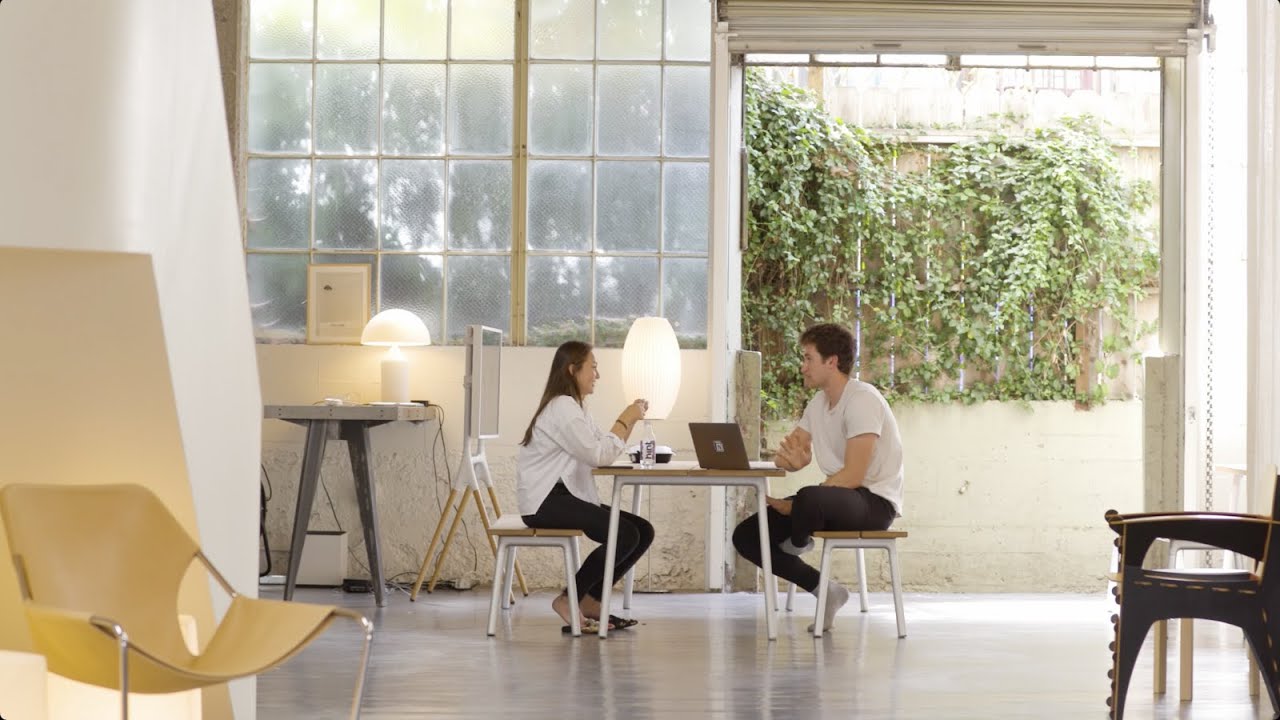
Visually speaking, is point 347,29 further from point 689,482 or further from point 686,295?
point 689,482

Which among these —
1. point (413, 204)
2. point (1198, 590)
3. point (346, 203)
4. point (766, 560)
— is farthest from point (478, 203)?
point (1198, 590)

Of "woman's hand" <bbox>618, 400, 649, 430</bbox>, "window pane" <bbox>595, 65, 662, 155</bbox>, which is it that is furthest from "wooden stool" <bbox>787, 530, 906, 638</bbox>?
"window pane" <bbox>595, 65, 662, 155</bbox>

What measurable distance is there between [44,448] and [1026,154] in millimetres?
6435

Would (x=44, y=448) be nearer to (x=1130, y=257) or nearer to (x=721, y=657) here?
(x=721, y=657)

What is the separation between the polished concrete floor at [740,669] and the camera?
13.7ft

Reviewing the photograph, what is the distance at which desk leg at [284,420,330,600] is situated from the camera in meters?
6.85

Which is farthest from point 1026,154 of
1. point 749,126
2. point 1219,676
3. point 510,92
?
point 1219,676

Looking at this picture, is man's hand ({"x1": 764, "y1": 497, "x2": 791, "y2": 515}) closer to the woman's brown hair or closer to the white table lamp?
the woman's brown hair

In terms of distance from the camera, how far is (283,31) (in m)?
7.86

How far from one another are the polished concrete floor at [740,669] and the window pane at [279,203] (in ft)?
7.09

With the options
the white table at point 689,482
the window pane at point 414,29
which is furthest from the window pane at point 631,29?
the white table at point 689,482

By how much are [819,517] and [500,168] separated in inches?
121

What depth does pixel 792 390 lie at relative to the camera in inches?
326

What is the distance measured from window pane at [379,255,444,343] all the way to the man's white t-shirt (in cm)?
257
